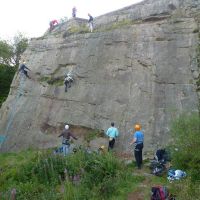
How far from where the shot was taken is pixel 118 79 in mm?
19406

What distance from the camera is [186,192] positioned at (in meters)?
9.96

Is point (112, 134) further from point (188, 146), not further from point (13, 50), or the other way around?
point (13, 50)

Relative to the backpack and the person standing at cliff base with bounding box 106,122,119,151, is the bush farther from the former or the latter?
the person standing at cliff base with bounding box 106,122,119,151

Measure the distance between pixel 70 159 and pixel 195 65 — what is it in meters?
7.45

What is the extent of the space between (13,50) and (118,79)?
25471 mm

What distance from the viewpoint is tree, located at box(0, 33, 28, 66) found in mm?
40041

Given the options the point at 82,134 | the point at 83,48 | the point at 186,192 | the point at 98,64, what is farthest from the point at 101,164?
the point at 83,48

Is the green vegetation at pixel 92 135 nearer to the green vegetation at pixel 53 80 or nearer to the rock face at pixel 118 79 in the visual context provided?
the rock face at pixel 118 79

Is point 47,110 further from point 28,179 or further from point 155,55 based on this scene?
point 28,179

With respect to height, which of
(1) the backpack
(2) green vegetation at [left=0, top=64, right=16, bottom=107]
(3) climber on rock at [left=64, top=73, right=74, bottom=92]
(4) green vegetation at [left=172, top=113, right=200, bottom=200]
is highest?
(2) green vegetation at [left=0, top=64, right=16, bottom=107]

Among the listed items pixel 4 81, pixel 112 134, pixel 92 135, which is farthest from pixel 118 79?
Result: pixel 4 81

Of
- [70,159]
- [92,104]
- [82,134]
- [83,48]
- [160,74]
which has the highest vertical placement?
[83,48]

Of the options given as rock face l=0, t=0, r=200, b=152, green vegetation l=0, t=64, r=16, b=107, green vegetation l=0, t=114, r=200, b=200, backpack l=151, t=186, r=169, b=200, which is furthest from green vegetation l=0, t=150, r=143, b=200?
green vegetation l=0, t=64, r=16, b=107

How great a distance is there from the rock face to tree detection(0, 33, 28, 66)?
54.2 ft
